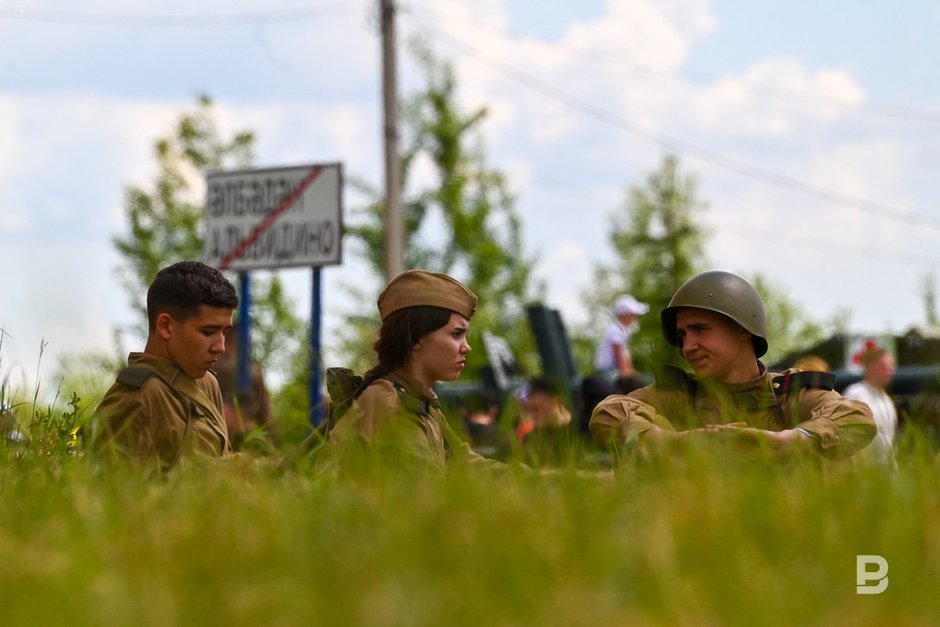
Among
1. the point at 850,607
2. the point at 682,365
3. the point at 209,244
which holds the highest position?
the point at 209,244

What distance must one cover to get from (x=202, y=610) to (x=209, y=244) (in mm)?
9556

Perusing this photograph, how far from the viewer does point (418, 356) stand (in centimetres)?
527

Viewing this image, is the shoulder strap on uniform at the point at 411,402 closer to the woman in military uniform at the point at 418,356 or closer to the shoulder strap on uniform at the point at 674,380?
the woman in military uniform at the point at 418,356

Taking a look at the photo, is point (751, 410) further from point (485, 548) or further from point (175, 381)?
point (485, 548)

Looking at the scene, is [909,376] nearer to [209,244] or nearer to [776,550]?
[209,244]

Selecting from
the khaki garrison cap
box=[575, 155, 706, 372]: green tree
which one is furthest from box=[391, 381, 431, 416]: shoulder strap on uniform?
box=[575, 155, 706, 372]: green tree

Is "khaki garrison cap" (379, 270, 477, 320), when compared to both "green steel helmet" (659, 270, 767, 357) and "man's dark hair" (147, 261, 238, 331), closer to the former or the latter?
"man's dark hair" (147, 261, 238, 331)

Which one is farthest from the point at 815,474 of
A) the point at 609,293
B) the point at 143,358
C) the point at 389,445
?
the point at 609,293

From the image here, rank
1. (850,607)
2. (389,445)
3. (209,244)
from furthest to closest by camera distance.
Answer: (209,244)
(389,445)
(850,607)

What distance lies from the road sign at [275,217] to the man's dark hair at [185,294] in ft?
18.1

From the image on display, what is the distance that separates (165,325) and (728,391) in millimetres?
1879

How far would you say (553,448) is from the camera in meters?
5.02

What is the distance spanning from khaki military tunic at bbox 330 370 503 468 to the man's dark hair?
2.27 ft

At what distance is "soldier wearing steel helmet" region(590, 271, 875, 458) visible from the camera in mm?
5094
